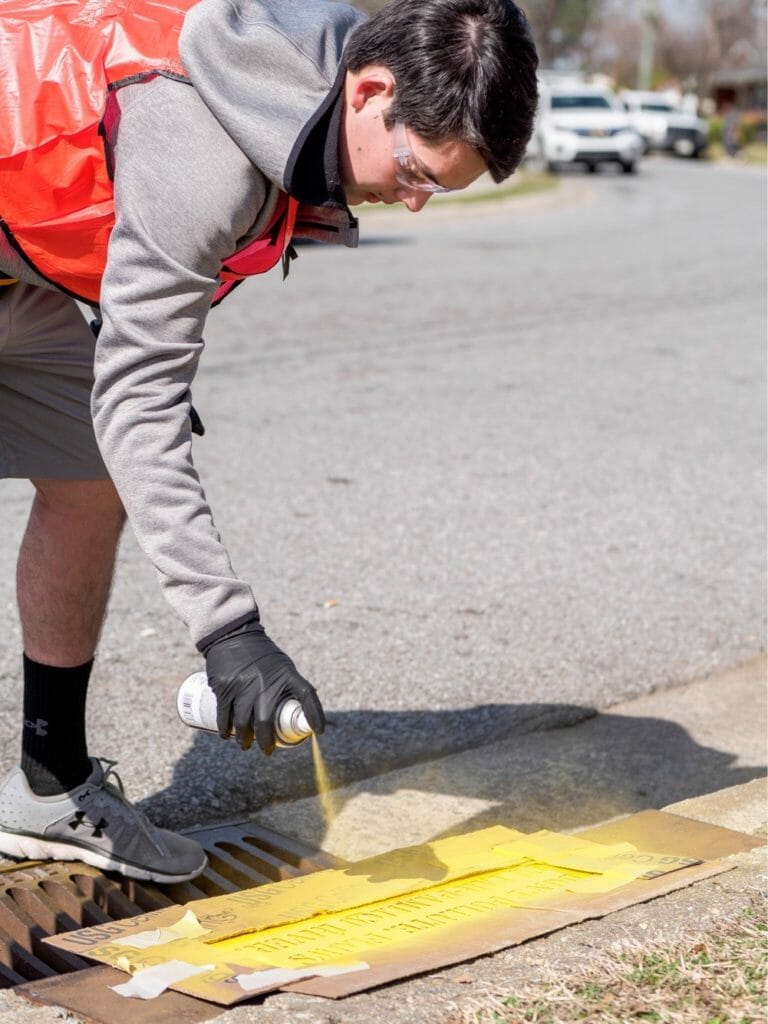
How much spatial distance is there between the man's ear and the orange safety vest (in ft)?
0.59

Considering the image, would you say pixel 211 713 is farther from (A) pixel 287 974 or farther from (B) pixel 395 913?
(B) pixel 395 913

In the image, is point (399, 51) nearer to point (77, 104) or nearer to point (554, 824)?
point (77, 104)

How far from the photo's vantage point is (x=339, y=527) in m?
5.00

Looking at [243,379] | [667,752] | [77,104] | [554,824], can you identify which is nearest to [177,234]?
[77,104]

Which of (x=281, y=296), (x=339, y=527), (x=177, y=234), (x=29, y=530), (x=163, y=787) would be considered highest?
(x=177, y=234)

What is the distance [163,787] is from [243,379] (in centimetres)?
Result: 428

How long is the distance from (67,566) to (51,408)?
0.99 ft

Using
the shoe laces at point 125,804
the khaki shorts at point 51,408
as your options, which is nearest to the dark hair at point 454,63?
the khaki shorts at point 51,408

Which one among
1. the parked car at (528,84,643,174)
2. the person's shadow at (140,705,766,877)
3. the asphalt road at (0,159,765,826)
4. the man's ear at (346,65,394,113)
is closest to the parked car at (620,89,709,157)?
the parked car at (528,84,643,174)

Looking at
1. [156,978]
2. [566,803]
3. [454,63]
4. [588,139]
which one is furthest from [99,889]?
[588,139]

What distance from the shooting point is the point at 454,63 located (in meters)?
2.00

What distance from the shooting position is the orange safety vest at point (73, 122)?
83.8 inches

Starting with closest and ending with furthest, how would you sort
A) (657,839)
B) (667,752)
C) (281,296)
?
1. (657,839)
2. (667,752)
3. (281,296)

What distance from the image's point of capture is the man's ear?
205 centimetres
